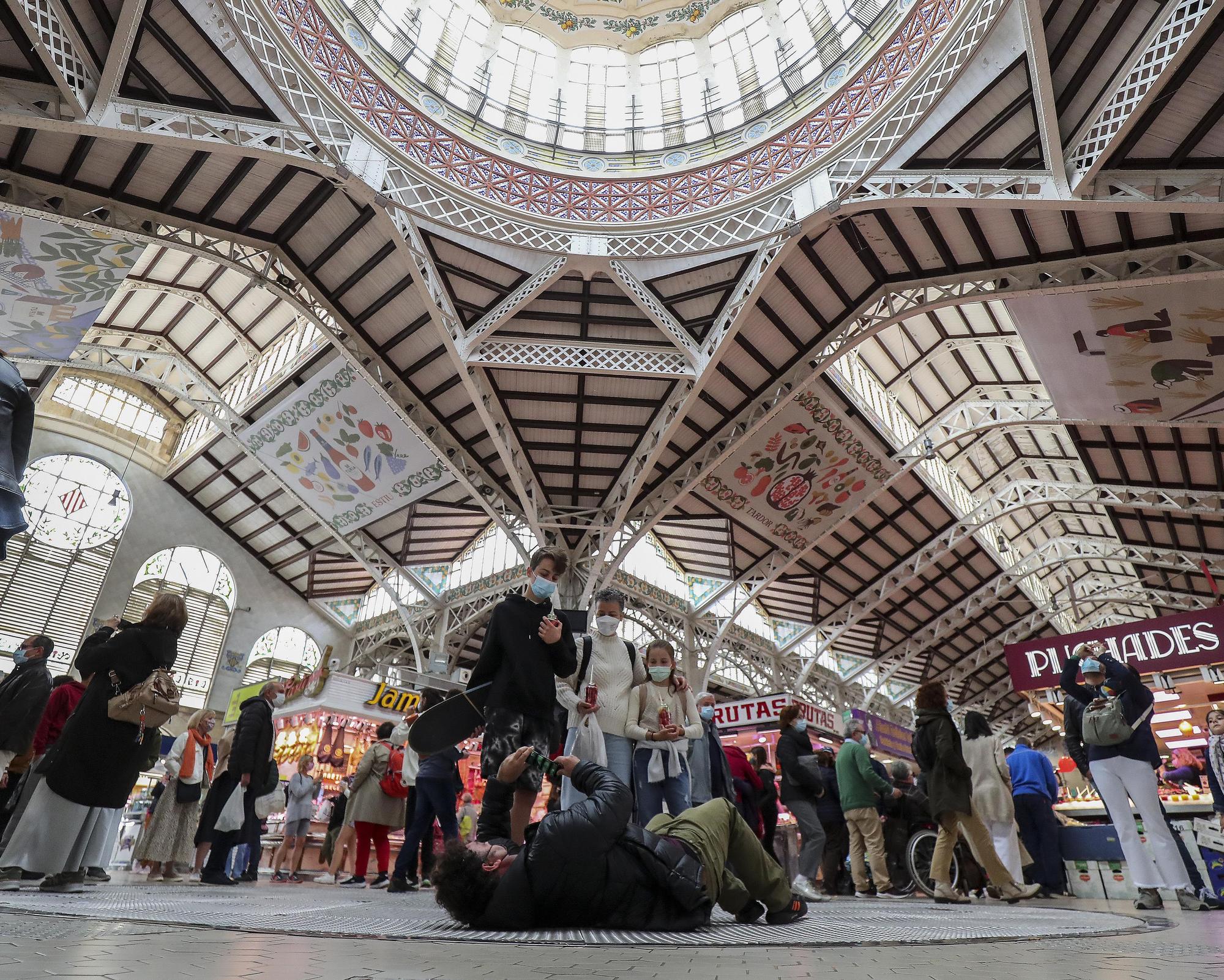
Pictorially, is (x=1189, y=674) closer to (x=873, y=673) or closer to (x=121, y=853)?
(x=873, y=673)

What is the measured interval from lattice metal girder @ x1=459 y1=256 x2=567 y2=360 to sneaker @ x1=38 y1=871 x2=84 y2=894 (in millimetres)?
9995

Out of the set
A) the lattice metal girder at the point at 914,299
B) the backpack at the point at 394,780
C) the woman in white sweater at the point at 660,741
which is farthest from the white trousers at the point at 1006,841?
the lattice metal girder at the point at 914,299

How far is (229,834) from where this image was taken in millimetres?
6766

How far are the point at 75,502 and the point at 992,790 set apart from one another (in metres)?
26.7

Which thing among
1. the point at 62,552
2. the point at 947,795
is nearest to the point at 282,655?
the point at 62,552

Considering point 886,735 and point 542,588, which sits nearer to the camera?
point 542,588

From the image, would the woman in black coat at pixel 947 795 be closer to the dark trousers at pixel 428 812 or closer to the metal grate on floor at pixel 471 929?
the metal grate on floor at pixel 471 929

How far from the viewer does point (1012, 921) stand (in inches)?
155

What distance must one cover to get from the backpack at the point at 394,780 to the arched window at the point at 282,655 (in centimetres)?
2145

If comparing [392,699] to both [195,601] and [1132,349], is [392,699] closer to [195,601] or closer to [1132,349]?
[195,601]

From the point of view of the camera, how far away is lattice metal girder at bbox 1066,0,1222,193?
746 cm

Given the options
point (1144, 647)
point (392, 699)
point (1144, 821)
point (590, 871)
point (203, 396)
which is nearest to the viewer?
point (590, 871)

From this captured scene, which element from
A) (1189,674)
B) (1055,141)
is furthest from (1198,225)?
(1189,674)

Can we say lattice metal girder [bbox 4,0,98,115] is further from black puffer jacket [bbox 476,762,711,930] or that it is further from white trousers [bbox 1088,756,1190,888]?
white trousers [bbox 1088,756,1190,888]
